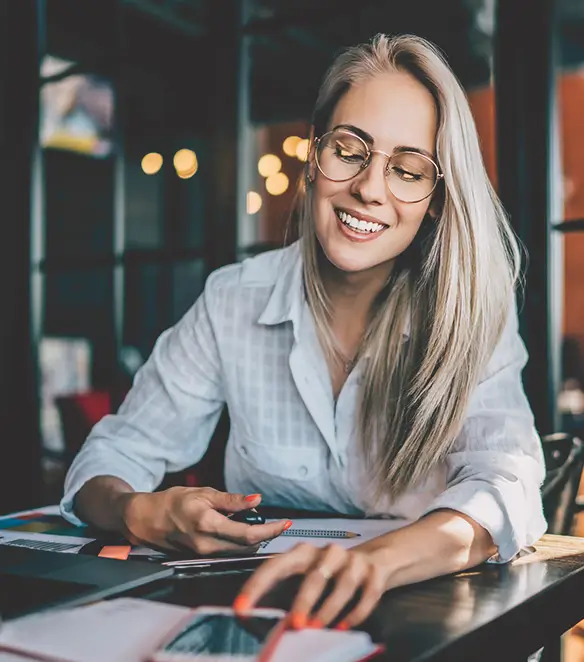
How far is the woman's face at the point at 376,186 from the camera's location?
1.36 m

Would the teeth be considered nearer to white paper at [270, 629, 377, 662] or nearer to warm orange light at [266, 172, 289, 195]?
white paper at [270, 629, 377, 662]

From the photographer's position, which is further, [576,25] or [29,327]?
[576,25]

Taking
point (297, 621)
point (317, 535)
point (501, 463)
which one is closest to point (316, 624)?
point (297, 621)

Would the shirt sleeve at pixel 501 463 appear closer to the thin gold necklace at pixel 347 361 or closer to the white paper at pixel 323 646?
the thin gold necklace at pixel 347 361

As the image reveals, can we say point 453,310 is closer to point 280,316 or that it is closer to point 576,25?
point 280,316

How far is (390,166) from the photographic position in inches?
53.7

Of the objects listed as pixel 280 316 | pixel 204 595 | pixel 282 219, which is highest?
pixel 282 219

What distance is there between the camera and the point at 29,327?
306 centimetres

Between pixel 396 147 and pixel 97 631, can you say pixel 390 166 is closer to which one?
pixel 396 147

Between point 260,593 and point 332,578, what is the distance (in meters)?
0.07

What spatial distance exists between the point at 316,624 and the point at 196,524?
324mm

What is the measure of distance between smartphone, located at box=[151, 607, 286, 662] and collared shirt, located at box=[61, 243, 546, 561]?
644 millimetres

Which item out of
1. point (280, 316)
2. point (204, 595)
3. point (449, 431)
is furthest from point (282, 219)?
point (204, 595)

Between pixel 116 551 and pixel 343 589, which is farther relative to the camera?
pixel 116 551
